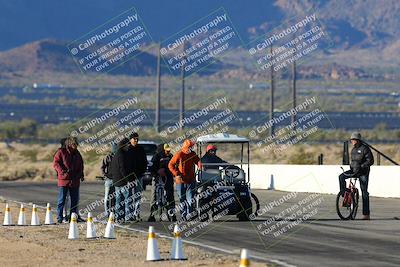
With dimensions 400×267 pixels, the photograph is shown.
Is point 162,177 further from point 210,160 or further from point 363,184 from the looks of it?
point 363,184

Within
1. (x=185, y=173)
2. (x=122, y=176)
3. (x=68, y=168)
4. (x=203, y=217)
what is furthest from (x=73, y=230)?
(x=203, y=217)

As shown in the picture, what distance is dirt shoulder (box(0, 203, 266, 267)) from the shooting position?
17.9 metres

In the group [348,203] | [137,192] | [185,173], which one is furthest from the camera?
[348,203]

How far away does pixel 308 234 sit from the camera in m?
22.8

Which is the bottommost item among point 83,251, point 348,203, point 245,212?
point 83,251

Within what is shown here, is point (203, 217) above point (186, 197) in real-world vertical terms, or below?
below

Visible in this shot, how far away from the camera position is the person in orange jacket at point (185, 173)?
83.1 ft

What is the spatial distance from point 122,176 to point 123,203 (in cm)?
75

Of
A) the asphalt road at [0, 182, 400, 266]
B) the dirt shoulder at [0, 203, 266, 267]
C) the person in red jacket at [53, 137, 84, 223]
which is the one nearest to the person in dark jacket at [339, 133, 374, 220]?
the asphalt road at [0, 182, 400, 266]

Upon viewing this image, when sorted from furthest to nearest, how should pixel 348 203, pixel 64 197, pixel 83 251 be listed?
pixel 348 203
pixel 64 197
pixel 83 251

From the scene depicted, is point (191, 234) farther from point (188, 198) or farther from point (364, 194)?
point (364, 194)

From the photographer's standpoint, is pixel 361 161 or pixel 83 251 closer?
pixel 83 251

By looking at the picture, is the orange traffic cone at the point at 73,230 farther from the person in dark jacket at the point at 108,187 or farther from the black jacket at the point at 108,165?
the person in dark jacket at the point at 108,187

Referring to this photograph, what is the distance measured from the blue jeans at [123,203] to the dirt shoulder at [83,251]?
175 centimetres
